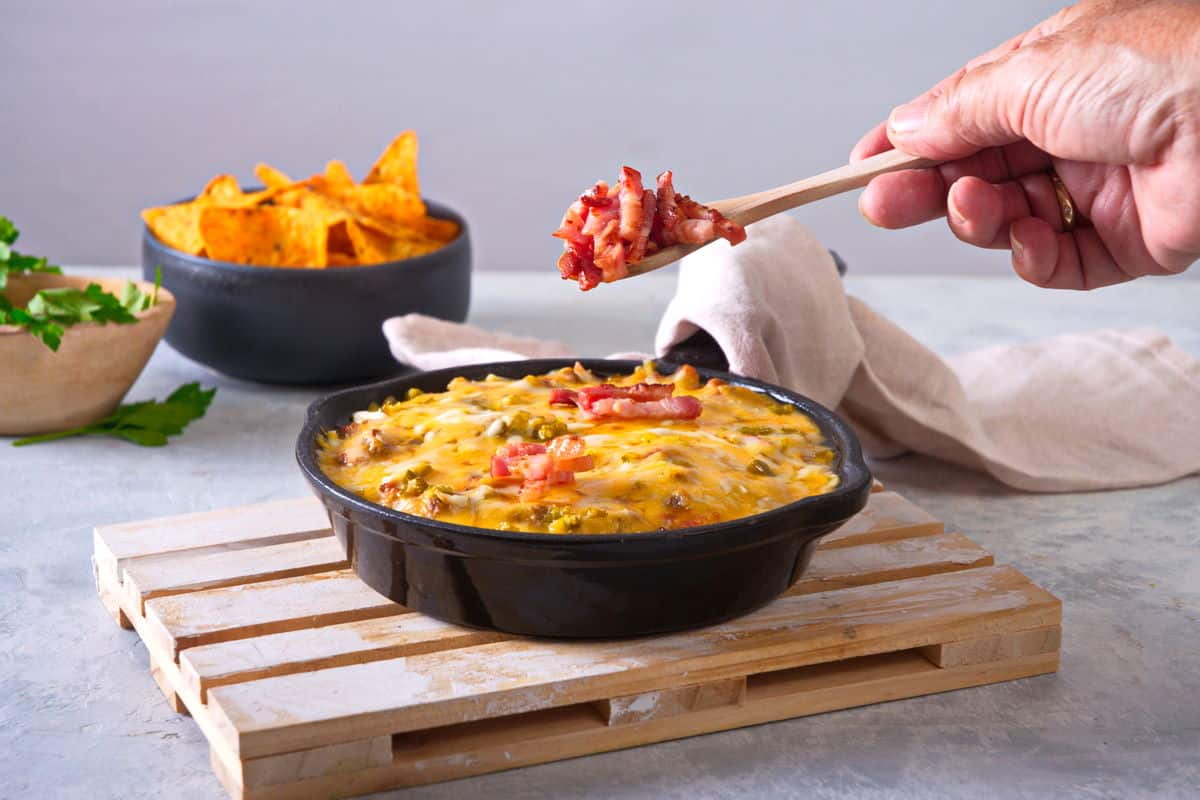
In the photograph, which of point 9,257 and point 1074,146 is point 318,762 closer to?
point 1074,146

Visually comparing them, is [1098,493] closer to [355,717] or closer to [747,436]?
[747,436]

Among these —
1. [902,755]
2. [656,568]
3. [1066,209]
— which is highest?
[1066,209]

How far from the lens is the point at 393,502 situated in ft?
6.89

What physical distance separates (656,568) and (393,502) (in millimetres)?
396

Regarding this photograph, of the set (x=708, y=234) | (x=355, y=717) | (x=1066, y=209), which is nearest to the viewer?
(x=355, y=717)

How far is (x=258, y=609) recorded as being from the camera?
2203mm

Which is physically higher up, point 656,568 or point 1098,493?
point 656,568

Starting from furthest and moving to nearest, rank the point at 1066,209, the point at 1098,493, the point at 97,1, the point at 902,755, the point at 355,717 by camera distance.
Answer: the point at 97,1 < the point at 1098,493 < the point at 1066,209 < the point at 902,755 < the point at 355,717

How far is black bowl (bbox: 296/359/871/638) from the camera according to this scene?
6.36 feet

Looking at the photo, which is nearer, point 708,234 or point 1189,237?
point 708,234

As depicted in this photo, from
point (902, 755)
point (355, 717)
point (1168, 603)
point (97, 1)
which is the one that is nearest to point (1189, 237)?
point (1168, 603)

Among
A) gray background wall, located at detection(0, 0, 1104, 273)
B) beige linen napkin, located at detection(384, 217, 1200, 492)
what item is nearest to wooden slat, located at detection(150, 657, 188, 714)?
beige linen napkin, located at detection(384, 217, 1200, 492)

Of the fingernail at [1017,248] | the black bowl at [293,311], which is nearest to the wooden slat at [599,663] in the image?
the fingernail at [1017,248]

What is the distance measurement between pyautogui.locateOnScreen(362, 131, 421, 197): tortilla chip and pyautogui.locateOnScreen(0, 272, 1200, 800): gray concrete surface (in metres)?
0.61
